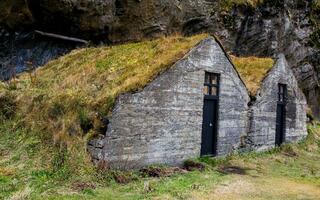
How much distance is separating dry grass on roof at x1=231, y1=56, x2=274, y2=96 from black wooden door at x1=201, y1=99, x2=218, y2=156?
11.0 feet

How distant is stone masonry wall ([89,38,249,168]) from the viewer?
12.7 metres

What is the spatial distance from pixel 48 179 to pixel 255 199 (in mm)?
5561

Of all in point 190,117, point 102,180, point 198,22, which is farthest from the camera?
point 198,22

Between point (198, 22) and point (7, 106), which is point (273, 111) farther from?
point (7, 106)

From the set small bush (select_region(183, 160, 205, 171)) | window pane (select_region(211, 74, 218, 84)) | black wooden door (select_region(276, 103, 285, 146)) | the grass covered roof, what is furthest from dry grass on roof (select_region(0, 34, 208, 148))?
black wooden door (select_region(276, 103, 285, 146))

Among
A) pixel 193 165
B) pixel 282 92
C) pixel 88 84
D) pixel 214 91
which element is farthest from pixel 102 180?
pixel 282 92

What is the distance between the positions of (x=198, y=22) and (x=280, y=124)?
9164 millimetres

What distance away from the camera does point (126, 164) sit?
12844 mm

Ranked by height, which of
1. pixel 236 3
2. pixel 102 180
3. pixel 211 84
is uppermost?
pixel 236 3

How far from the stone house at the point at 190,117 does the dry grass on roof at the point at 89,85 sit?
Result: 0.41m

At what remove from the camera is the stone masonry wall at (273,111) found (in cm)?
1922

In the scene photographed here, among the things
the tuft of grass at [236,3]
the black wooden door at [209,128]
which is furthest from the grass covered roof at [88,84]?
the tuft of grass at [236,3]

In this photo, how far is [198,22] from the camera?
27406 mm

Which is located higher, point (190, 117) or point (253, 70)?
point (253, 70)
